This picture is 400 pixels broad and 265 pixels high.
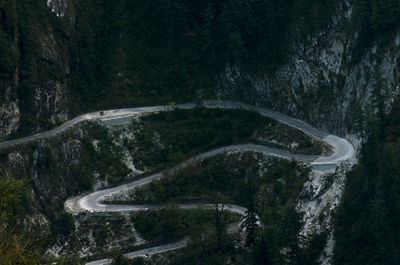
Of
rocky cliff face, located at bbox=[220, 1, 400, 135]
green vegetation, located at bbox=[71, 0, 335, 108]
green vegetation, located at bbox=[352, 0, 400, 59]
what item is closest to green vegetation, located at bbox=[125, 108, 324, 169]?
rocky cliff face, located at bbox=[220, 1, 400, 135]

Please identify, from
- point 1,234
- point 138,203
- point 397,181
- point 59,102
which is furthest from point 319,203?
point 1,234

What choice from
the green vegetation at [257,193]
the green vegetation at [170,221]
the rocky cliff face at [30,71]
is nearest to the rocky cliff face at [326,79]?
the green vegetation at [257,193]

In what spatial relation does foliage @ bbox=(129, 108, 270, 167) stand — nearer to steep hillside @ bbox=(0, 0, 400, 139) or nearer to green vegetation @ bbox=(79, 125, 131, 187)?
green vegetation @ bbox=(79, 125, 131, 187)

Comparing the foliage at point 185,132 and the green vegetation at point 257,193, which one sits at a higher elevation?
the foliage at point 185,132

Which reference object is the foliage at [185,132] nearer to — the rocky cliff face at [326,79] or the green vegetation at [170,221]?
the rocky cliff face at [326,79]

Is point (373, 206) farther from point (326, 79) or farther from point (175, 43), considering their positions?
point (175, 43)

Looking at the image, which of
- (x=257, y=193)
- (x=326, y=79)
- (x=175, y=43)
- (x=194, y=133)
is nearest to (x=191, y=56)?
(x=175, y=43)
